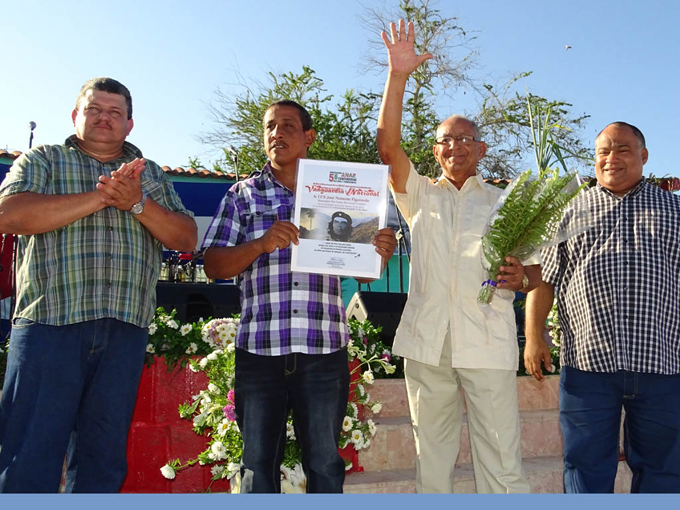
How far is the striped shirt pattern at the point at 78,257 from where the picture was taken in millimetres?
2322

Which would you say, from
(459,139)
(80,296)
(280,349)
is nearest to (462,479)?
(280,349)

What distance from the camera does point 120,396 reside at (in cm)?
Result: 240

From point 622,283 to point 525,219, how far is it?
60 cm

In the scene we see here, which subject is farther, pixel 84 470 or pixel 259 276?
pixel 259 276

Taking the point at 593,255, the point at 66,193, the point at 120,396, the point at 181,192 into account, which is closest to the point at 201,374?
the point at 120,396

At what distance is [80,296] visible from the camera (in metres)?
2.34

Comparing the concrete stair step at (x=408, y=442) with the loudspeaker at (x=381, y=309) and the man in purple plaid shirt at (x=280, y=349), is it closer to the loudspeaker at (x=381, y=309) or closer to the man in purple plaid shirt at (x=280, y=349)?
the loudspeaker at (x=381, y=309)

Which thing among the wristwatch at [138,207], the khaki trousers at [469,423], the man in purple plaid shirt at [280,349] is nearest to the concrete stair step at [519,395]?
the khaki trousers at [469,423]

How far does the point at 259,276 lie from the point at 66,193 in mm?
853

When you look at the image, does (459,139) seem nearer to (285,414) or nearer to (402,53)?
(402,53)

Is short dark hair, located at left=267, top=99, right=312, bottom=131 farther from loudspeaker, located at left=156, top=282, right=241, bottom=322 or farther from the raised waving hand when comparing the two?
loudspeaker, located at left=156, top=282, right=241, bottom=322

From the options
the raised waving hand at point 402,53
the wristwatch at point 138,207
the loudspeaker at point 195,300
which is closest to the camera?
the wristwatch at point 138,207

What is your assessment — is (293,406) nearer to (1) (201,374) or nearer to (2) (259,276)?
(2) (259,276)

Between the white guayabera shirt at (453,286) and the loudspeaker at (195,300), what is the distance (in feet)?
14.2
